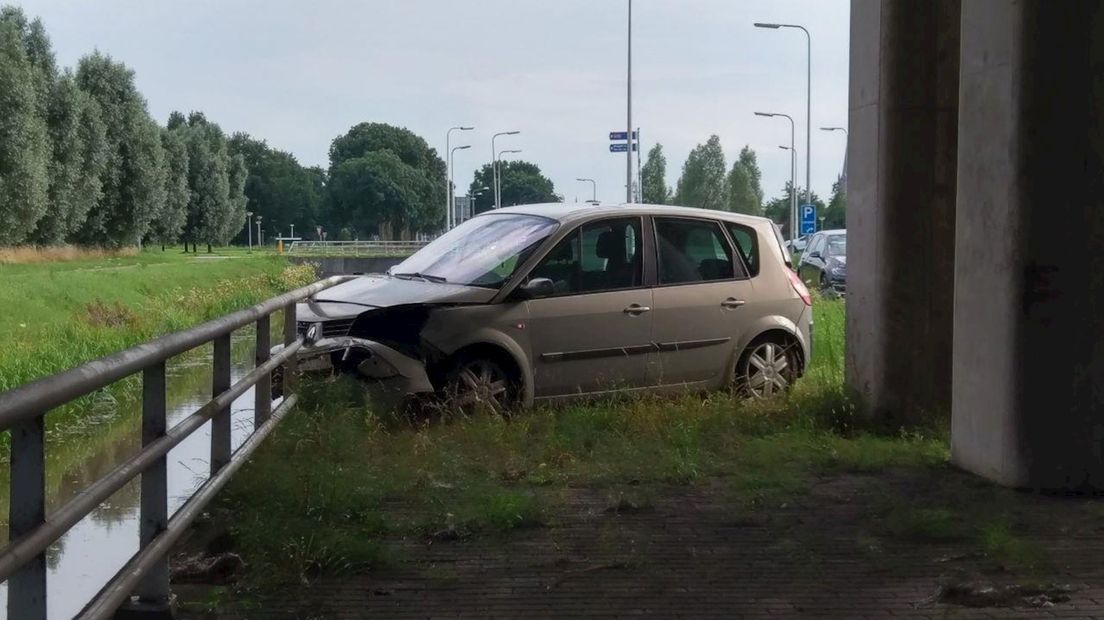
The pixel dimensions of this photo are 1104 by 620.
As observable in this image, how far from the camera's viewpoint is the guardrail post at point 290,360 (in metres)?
8.03

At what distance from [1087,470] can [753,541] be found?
1.98m

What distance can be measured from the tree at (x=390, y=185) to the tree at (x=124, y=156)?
161ft

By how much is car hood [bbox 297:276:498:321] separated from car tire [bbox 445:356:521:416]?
0.45 m

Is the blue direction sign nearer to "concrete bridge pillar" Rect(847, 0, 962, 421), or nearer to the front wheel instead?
the front wheel

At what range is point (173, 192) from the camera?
78.7 m

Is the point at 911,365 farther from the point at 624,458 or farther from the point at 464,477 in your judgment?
the point at 464,477

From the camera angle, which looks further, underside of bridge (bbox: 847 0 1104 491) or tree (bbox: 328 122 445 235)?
tree (bbox: 328 122 445 235)

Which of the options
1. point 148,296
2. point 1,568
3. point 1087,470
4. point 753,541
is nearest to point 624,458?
point 753,541

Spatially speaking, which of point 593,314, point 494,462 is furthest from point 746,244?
point 494,462

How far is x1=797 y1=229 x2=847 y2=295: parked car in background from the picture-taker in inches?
1062

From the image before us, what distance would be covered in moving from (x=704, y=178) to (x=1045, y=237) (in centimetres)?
2748

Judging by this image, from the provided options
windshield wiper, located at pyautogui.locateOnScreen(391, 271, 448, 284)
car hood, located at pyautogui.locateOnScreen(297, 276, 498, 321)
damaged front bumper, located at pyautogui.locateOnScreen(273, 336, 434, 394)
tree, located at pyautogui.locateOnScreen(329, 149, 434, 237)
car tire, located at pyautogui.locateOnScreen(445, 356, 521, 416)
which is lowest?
car tire, located at pyautogui.locateOnScreen(445, 356, 521, 416)

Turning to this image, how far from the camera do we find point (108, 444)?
1080 cm

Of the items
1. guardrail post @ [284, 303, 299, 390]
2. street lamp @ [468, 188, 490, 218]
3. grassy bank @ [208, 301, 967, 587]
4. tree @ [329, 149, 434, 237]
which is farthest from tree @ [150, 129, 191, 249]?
grassy bank @ [208, 301, 967, 587]
